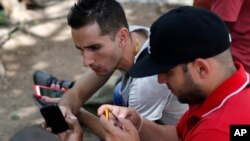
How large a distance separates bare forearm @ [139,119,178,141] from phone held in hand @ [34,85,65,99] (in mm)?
1346

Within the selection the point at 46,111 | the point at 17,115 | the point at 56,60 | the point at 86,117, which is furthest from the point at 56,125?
the point at 56,60

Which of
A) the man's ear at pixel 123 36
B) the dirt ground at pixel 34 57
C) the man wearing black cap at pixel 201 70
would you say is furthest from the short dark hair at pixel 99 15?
the dirt ground at pixel 34 57

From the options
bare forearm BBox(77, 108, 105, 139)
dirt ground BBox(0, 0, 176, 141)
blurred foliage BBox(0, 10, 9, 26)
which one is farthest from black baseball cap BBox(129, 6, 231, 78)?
blurred foliage BBox(0, 10, 9, 26)

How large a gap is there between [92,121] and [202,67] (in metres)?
1.38

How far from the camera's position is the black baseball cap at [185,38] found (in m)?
1.88

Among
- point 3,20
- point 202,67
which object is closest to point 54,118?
point 202,67

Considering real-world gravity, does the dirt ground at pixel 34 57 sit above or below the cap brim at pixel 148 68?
below

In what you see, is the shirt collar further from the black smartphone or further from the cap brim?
the black smartphone

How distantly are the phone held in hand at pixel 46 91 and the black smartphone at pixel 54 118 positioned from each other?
3.03ft

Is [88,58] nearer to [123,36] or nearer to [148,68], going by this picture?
[123,36]

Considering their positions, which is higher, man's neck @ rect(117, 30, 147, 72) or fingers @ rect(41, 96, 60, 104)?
man's neck @ rect(117, 30, 147, 72)

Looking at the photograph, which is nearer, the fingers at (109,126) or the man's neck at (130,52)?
the fingers at (109,126)

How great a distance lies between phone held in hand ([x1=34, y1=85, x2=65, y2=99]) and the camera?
12.2 ft

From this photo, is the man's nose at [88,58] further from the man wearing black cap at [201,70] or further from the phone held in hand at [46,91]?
the phone held in hand at [46,91]
